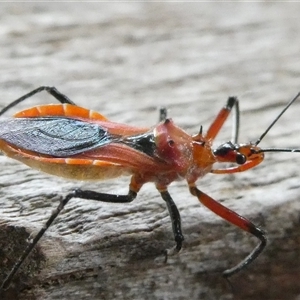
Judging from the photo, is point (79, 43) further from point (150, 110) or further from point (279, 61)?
point (279, 61)

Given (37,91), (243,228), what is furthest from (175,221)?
(37,91)

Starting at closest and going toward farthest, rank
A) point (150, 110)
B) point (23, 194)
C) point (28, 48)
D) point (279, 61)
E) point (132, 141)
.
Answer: point (23, 194), point (132, 141), point (150, 110), point (28, 48), point (279, 61)

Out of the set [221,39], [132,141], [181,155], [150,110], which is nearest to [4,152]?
[132,141]

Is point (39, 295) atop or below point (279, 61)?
below

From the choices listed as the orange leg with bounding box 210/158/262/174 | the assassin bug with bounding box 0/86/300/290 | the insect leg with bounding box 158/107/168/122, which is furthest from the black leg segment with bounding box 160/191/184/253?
the insect leg with bounding box 158/107/168/122

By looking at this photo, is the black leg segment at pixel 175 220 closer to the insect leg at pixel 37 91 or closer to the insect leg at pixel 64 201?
the insect leg at pixel 64 201

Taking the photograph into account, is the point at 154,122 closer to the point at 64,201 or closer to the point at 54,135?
the point at 54,135

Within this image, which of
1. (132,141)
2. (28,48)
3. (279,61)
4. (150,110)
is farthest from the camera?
(279,61)

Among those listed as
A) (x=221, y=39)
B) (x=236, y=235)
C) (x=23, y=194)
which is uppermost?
(x=221, y=39)
